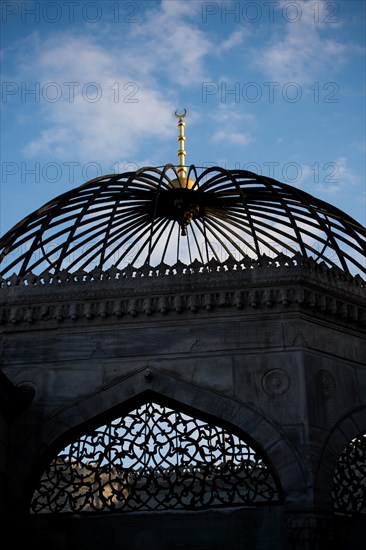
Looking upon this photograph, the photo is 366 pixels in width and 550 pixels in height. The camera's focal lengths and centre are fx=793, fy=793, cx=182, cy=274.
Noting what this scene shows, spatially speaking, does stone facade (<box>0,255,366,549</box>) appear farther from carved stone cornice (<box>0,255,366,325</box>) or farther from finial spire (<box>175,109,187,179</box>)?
finial spire (<box>175,109,187,179</box>)

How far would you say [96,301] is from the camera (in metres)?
9.66

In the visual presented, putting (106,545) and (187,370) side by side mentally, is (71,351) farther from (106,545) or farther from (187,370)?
(106,545)

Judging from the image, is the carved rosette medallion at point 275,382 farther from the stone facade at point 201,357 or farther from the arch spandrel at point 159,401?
the arch spandrel at point 159,401

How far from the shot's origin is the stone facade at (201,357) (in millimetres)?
9016

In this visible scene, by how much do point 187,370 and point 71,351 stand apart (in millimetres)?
1457

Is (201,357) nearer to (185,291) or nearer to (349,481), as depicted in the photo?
(185,291)

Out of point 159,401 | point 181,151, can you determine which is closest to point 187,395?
point 159,401

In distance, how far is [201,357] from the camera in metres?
9.33

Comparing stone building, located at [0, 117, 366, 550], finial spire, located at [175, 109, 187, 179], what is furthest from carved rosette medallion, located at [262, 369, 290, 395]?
finial spire, located at [175, 109, 187, 179]

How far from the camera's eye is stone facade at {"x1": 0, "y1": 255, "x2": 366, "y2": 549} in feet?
29.6

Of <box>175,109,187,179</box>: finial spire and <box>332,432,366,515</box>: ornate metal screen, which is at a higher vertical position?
<box>175,109,187,179</box>: finial spire

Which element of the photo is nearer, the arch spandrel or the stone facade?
the arch spandrel

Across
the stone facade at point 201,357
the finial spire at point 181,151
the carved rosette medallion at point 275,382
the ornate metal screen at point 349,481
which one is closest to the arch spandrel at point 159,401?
the stone facade at point 201,357

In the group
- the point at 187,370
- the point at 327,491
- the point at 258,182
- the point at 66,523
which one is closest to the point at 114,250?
the point at 258,182
